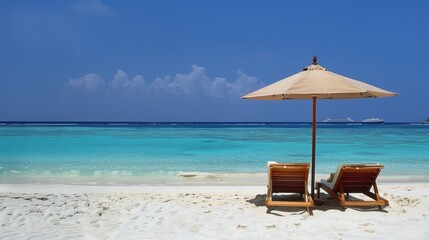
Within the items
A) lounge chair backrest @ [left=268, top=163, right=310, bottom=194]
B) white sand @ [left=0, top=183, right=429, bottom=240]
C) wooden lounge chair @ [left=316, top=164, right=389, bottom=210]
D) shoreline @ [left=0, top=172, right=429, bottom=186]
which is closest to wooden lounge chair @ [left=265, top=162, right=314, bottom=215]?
lounge chair backrest @ [left=268, top=163, right=310, bottom=194]

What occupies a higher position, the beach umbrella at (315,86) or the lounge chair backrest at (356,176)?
the beach umbrella at (315,86)

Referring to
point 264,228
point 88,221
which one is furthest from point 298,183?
point 88,221

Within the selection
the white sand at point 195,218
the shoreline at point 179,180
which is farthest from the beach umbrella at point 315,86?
the shoreline at point 179,180

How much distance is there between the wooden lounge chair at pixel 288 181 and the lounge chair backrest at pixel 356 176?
0.49 meters

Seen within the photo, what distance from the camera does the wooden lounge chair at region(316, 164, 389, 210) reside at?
5.49 metres

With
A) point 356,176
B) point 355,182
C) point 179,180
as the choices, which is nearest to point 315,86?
point 356,176

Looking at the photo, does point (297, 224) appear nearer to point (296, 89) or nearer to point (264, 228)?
point (264, 228)

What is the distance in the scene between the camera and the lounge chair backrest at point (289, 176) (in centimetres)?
544

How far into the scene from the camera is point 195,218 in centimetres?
521

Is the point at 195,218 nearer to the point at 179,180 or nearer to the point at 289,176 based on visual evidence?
the point at 289,176

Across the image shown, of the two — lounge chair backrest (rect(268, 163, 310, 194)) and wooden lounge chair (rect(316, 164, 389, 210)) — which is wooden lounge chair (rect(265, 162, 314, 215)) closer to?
lounge chair backrest (rect(268, 163, 310, 194))

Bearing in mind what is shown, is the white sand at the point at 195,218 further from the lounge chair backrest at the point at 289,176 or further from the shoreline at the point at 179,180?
the shoreline at the point at 179,180

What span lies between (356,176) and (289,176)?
0.95 metres

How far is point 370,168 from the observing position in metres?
5.48
